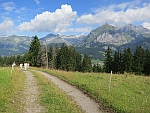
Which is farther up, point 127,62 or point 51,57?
point 51,57

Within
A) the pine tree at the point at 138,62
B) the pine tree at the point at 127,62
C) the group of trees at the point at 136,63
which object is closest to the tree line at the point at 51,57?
the group of trees at the point at 136,63

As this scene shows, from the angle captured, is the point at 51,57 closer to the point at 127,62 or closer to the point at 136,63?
the point at 127,62

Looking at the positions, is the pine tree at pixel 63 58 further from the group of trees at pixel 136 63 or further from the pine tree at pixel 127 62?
the pine tree at pixel 127 62

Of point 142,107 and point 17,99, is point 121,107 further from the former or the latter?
point 17,99

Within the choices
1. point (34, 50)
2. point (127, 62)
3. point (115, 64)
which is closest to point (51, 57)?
point (34, 50)

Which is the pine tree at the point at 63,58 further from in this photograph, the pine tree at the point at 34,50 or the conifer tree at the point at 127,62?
the conifer tree at the point at 127,62

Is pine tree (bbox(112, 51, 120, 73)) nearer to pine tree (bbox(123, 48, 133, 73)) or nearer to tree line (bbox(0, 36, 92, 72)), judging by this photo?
pine tree (bbox(123, 48, 133, 73))

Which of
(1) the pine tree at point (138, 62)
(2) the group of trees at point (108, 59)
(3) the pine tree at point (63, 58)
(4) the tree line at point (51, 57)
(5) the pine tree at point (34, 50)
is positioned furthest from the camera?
(3) the pine tree at point (63, 58)

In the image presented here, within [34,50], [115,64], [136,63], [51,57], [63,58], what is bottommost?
[115,64]

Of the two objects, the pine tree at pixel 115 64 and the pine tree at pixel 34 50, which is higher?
the pine tree at pixel 34 50

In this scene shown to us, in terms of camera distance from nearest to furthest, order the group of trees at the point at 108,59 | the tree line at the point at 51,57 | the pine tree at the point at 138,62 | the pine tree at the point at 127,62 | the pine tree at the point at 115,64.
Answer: the pine tree at the point at 138,62 < the group of trees at the point at 108,59 < the pine tree at the point at 127,62 < the tree line at the point at 51,57 < the pine tree at the point at 115,64

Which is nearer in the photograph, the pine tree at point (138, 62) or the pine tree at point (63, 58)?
the pine tree at point (138, 62)

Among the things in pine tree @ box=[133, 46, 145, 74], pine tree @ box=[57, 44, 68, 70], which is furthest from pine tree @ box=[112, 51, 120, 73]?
pine tree @ box=[57, 44, 68, 70]

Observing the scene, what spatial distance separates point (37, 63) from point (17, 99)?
68.3 meters
